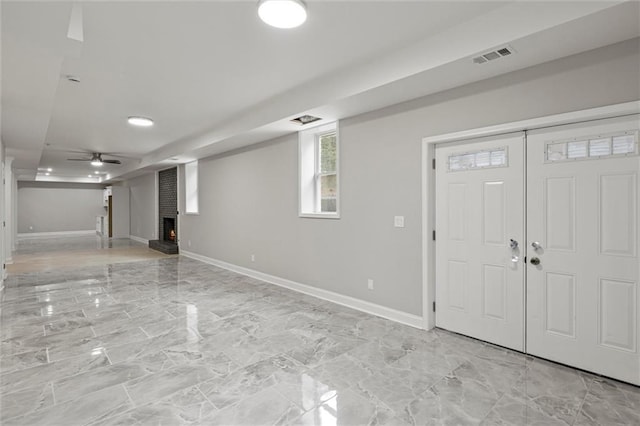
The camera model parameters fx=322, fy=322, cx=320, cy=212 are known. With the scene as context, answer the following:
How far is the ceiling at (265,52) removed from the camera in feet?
7.34

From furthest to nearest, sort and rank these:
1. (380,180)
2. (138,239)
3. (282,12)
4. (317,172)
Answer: (138,239)
(317,172)
(380,180)
(282,12)

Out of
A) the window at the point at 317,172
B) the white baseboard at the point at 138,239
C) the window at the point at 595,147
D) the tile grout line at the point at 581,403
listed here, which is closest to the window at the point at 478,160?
the window at the point at 595,147

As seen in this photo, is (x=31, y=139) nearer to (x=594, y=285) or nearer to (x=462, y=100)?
(x=462, y=100)

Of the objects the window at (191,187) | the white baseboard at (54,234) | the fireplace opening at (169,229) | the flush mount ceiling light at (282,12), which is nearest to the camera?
the flush mount ceiling light at (282,12)

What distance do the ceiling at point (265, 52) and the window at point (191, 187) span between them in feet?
11.7

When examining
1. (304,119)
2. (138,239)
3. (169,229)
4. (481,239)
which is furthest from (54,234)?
(481,239)

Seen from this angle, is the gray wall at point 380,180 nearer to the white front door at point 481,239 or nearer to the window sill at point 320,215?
the window sill at point 320,215

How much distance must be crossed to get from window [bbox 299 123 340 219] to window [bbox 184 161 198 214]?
4.48 metres

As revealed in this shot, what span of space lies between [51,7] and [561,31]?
3273 millimetres

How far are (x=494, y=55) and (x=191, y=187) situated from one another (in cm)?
775

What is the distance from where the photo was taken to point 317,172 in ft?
17.0

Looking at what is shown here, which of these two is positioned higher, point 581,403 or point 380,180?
point 380,180

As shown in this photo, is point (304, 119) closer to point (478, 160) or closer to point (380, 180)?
point (380, 180)

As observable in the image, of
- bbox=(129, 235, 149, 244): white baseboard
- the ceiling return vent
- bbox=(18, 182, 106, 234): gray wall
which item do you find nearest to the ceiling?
the ceiling return vent
